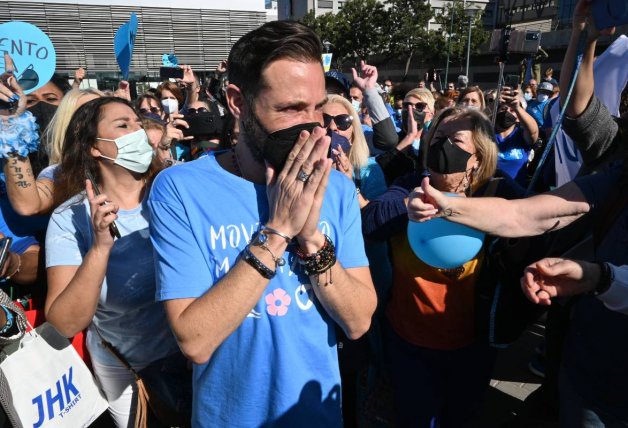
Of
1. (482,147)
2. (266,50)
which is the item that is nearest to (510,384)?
(482,147)

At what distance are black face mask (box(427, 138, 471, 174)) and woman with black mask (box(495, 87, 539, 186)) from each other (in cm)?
259

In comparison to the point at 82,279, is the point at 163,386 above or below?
below

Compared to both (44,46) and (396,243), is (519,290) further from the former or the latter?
(44,46)

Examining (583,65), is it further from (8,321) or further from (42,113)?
(42,113)

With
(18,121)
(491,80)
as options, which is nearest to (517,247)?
(18,121)

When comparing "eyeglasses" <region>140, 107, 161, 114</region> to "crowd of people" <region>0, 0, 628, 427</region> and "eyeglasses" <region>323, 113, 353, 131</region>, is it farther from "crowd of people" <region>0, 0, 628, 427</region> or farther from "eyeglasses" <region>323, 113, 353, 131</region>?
"eyeglasses" <region>323, 113, 353, 131</region>

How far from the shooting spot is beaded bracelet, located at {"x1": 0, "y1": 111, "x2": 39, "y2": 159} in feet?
6.82

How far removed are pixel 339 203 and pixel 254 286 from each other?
43 cm

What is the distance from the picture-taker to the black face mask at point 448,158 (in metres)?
1.97

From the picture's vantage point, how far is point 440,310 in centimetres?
211

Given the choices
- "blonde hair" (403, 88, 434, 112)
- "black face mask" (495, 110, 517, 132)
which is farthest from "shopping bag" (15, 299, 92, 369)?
"blonde hair" (403, 88, 434, 112)

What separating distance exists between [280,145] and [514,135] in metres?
3.92

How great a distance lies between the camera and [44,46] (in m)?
2.91

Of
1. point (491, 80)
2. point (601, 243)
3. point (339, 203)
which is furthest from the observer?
point (491, 80)
